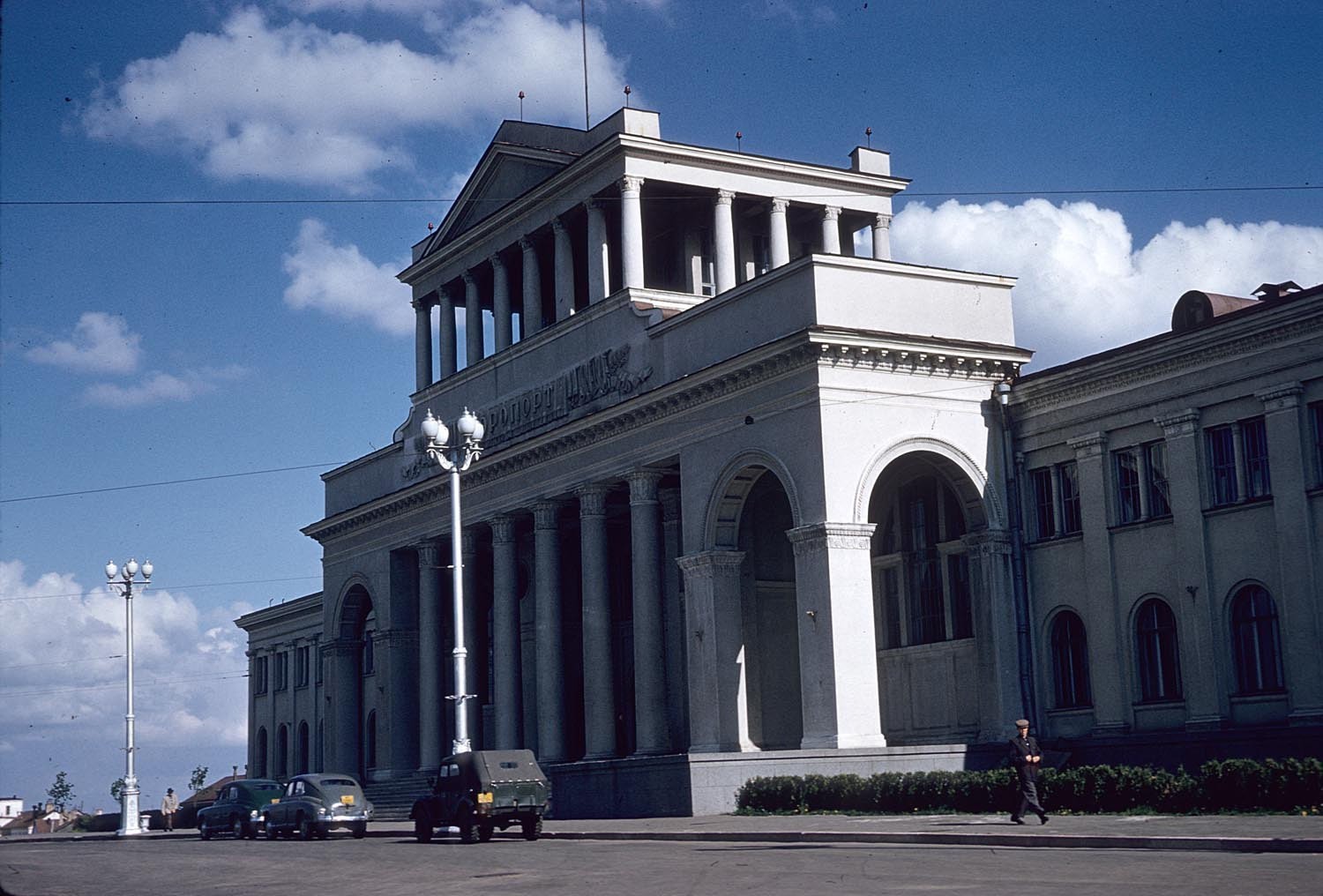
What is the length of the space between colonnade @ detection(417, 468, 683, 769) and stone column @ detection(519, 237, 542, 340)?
6.06 m

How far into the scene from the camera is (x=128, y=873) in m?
27.1

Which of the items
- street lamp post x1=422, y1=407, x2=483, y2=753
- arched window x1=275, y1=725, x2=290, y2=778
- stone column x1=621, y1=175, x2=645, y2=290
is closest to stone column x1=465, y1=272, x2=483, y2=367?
stone column x1=621, y1=175, x2=645, y2=290

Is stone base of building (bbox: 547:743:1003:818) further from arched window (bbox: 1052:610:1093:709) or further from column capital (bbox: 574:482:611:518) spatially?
column capital (bbox: 574:482:611:518)

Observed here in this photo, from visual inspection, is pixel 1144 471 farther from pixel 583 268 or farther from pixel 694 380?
pixel 583 268

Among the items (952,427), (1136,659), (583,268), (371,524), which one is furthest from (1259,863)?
(371,524)

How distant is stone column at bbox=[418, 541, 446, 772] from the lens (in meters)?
57.8

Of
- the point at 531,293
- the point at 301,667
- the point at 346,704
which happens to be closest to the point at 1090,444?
the point at 531,293

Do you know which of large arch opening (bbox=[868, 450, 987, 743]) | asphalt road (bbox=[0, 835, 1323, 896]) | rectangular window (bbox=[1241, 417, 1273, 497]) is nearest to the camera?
asphalt road (bbox=[0, 835, 1323, 896])

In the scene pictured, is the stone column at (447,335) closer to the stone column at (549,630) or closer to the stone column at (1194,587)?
the stone column at (549,630)

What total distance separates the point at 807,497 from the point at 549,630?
13156mm

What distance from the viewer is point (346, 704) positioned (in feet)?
215

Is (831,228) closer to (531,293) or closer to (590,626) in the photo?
(531,293)

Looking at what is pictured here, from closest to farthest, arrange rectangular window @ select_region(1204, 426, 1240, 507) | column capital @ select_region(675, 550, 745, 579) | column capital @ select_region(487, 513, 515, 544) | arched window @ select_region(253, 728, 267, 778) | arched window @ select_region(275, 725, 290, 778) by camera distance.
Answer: rectangular window @ select_region(1204, 426, 1240, 507)
column capital @ select_region(675, 550, 745, 579)
column capital @ select_region(487, 513, 515, 544)
arched window @ select_region(275, 725, 290, 778)
arched window @ select_region(253, 728, 267, 778)

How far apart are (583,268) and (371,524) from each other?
1291 centimetres
